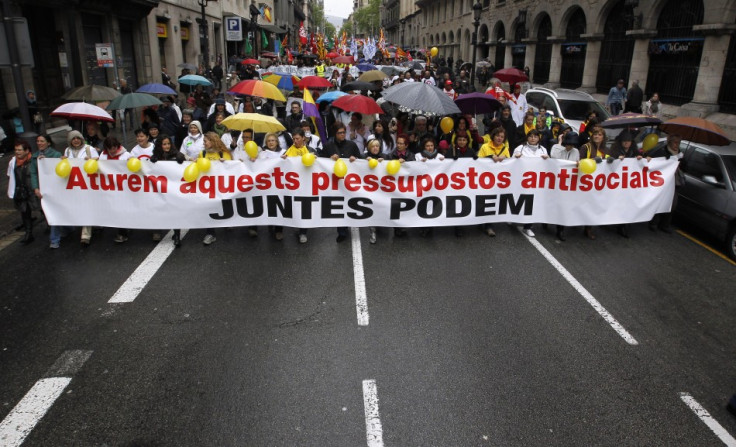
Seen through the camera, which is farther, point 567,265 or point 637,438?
point 567,265

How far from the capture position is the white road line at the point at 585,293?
535cm

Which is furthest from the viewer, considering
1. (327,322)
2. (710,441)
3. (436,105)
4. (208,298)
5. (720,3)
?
(720,3)

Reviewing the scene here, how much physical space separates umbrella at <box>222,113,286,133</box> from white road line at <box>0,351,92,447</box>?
4.26m

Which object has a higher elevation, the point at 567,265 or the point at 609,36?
the point at 609,36

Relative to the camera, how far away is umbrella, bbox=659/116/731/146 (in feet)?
25.4

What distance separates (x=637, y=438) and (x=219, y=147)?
6470 mm

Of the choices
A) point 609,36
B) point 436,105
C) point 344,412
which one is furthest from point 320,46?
point 344,412

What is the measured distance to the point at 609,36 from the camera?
75.1 ft

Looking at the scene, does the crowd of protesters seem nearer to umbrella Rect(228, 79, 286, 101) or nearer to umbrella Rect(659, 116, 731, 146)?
umbrella Rect(659, 116, 731, 146)

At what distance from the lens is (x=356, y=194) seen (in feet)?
24.9

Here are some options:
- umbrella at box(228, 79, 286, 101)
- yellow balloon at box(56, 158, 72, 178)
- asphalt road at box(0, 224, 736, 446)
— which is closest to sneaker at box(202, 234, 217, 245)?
asphalt road at box(0, 224, 736, 446)

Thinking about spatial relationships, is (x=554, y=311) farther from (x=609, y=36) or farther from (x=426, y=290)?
(x=609, y=36)

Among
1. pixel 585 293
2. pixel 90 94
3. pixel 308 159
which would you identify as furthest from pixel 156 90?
pixel 585 293

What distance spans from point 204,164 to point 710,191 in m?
7.81
